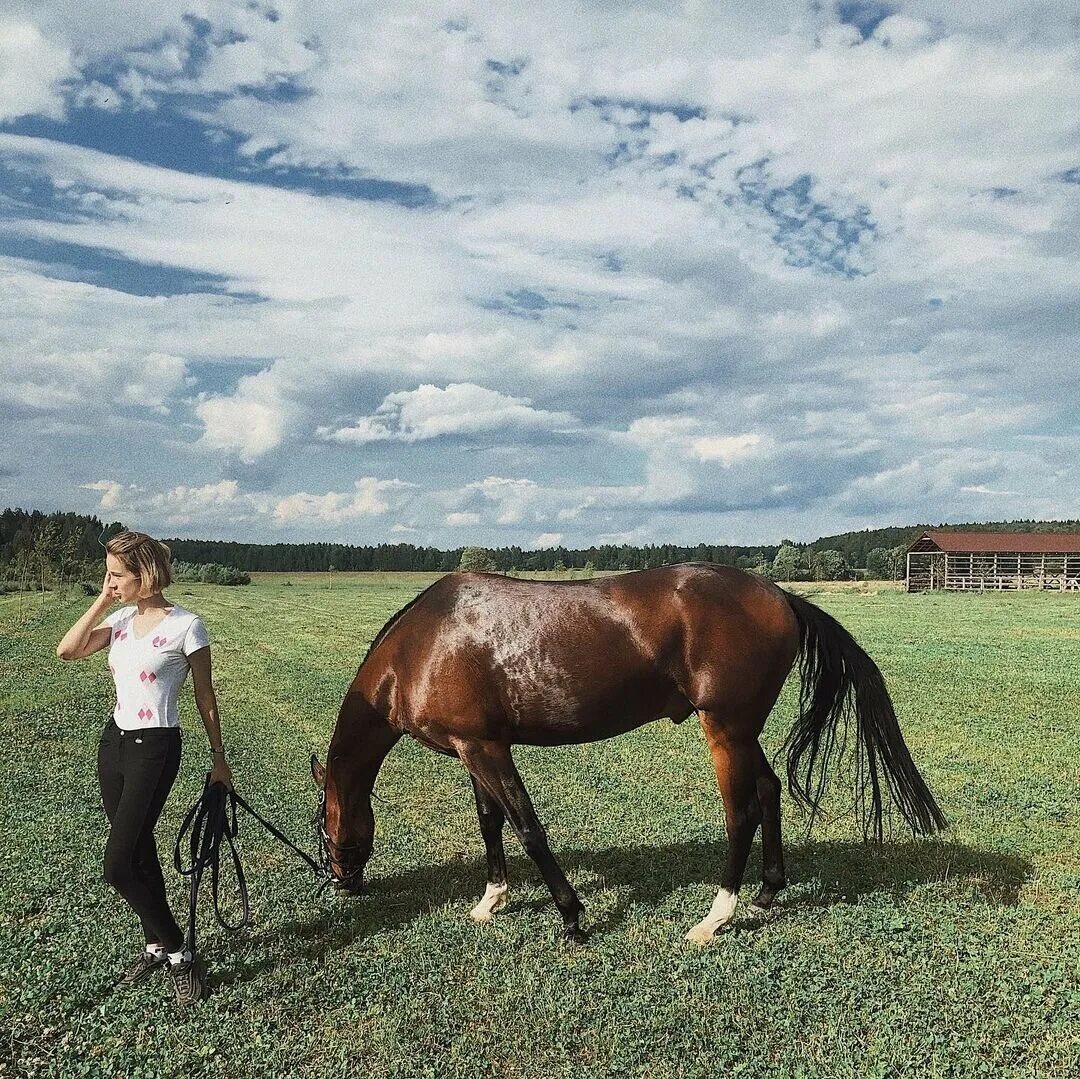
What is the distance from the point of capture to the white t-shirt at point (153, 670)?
475 centimetres

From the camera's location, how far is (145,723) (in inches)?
187

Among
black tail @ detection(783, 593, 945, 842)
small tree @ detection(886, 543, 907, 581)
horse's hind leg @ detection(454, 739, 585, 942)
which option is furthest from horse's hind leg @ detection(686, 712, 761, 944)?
small tree @ detection(886, 543, 907, 581)

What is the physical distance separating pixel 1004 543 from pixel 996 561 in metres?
1.34

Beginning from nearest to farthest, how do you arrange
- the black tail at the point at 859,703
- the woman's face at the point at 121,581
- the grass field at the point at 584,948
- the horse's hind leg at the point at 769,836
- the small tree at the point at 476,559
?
1. the grass field at the point at 584,948
2. the woman's face at the point at 121,581
3. the horse's hind leg at the point at 769,836
4. the black tail at the point at 859,703
5. the small tree at the point at 476,559

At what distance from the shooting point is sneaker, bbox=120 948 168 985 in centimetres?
499

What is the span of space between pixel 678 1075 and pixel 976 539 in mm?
67808

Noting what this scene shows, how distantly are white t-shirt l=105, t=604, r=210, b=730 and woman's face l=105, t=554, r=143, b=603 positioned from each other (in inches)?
8.2

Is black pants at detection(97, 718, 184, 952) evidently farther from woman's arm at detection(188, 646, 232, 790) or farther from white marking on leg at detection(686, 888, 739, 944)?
white marking on leg at detection(686, 888, 739, 944)

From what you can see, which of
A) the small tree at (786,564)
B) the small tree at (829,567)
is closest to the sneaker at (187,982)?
the small tree at (786,564)

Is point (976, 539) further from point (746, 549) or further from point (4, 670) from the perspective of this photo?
point (4, 670)

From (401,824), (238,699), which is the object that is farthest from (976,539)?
(401,824)

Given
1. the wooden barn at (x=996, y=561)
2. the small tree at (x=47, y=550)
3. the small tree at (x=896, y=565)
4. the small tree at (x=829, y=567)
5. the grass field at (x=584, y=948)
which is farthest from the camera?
the small tree at (x=896, y=565)

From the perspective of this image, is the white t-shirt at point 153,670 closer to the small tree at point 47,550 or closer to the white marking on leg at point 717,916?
the white marking on leg at point 717,916

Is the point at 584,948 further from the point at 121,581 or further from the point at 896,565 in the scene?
the point at 896,565
